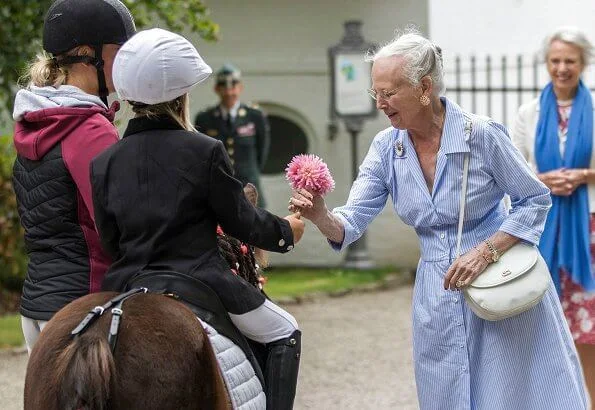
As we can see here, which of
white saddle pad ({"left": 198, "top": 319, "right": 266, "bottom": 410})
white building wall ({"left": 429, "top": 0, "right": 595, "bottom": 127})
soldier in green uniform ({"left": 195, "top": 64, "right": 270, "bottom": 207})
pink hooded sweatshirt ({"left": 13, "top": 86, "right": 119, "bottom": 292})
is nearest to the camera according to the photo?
white saddle pad ({"left": 198, "top": 319, "right": 266, "bottom": 410})

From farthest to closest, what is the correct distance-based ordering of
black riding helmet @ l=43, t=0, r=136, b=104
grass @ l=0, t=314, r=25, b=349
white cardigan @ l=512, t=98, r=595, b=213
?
grass @ l=0, t=314, r=25, b=349 < white cardigan @ l=512, t=98, r=595, b=213 < black riding helmet @ l=43, t=0, r=136, b=104

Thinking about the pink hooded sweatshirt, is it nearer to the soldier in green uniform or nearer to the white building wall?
the soldier in green uniform

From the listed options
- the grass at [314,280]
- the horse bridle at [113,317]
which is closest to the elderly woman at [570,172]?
the horse bridle at [113,317]

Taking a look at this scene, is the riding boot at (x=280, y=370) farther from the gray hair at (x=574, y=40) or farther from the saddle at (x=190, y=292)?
the gray hair at (x=574, y=40)

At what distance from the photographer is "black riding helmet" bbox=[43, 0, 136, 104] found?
13.6 feet

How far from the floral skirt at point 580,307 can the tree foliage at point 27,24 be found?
4446 millimetres

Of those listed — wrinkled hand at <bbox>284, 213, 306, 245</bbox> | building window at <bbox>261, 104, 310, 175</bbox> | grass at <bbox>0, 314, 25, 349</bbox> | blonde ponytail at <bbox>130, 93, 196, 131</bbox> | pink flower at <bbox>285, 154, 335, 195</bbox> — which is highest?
blonde ponytail at <bbox>130, 93, 196, 131</bbox>

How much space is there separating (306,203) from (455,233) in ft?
1.88

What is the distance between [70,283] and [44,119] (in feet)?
1.77

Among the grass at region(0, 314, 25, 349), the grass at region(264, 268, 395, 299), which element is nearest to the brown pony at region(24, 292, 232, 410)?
the grass at region(0, 314, 25, 349)

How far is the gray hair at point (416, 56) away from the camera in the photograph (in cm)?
428

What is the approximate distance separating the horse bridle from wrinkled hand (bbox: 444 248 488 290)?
1.21 m

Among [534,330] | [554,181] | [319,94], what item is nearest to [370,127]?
[319,94]

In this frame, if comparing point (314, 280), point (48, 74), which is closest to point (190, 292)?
point (48, 74)
